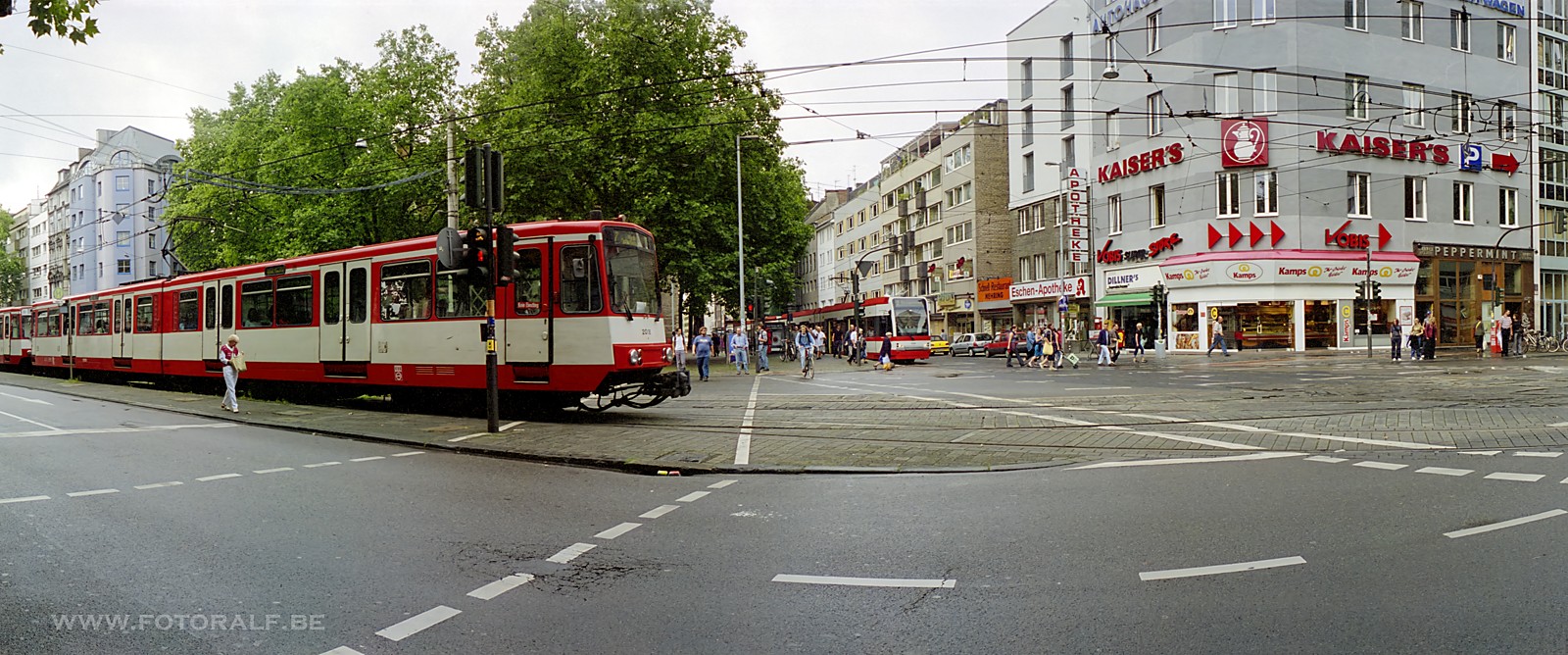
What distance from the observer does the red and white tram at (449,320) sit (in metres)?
13.5

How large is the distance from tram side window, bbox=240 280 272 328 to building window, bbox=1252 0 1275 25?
37.4m

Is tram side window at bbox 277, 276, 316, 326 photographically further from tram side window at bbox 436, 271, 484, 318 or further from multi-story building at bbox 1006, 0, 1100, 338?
multi-story building at bbox 1006, 0, 1100, 338

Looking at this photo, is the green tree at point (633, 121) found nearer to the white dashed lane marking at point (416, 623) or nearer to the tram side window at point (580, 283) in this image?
the tram side window at point (580, 283)

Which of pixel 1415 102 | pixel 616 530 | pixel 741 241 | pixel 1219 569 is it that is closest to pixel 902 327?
pixel 741 241

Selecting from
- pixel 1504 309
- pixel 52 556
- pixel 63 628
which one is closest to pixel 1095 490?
pixel 63 628

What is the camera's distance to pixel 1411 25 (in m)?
41.1

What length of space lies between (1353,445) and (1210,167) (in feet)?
110

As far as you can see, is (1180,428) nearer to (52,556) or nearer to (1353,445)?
(1353,445)

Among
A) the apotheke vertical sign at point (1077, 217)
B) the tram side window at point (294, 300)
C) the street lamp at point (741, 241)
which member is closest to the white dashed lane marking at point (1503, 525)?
the tram side window at point (294, 300)

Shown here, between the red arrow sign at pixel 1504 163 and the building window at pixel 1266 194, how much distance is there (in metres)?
12.2

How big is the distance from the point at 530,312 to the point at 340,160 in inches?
1116

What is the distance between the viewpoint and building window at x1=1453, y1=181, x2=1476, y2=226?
42.4 meters

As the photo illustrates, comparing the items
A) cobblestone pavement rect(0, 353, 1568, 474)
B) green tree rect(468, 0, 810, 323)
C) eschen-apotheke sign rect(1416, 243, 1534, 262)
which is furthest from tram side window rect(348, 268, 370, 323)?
eschen-apotheke sign rect(1416, 243, 1534, 262)

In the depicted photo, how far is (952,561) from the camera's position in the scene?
17.1 feet
